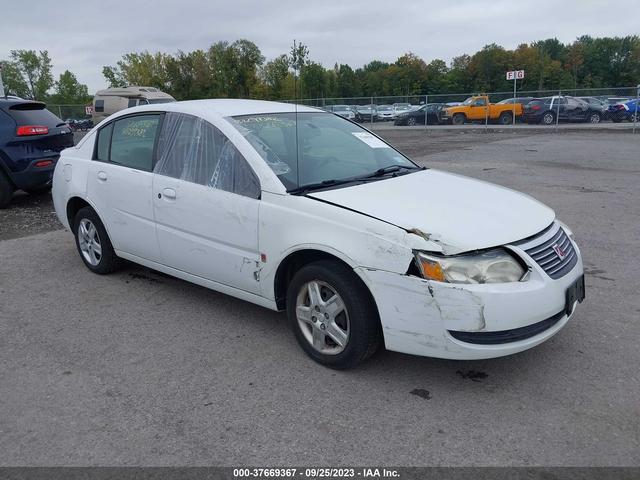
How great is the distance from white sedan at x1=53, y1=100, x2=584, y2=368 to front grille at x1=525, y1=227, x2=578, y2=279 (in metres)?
0.01

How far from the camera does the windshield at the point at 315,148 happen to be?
3895 mm

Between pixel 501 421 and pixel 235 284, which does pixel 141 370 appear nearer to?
pixel 235 284

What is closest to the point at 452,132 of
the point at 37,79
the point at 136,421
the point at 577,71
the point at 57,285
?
the point at 57,285

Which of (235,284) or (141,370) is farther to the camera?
(235,284)

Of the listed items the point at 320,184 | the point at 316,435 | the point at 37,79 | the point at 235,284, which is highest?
the point at 37,79

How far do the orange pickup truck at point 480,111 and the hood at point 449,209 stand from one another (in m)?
27.3

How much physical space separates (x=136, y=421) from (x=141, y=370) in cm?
59

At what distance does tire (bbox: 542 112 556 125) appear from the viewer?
27503 mm

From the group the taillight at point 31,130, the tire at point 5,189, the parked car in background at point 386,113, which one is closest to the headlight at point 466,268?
the taillight at point 31,130

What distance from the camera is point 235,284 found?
13.0 ft

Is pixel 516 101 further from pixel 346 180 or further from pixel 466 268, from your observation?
pixel 466 268

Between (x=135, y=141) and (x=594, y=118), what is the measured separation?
27813mm

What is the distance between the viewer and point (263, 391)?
327cm

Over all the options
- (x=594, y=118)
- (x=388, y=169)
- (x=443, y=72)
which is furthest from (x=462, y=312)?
(x=443, y=72)
